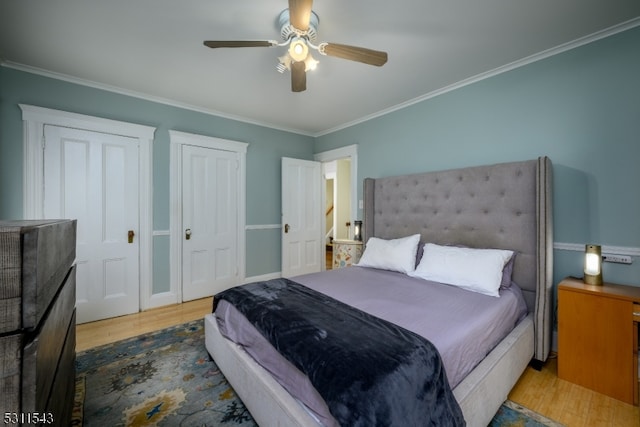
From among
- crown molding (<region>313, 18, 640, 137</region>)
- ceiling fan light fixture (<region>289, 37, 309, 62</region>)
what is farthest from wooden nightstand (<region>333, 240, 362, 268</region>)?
ceiling fan light fixture (<region>289, 37, 309, 62</region>)

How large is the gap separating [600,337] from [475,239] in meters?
1.02

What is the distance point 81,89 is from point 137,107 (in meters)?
0.49

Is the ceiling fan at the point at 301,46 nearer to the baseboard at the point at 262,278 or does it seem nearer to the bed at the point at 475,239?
the bed at the point at 475,239

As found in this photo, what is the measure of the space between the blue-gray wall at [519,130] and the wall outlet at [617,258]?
0.05m

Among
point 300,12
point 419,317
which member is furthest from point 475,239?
point 300,12

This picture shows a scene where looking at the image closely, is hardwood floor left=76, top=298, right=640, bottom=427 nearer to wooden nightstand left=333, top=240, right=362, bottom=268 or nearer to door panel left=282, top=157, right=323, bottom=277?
wooden nightstand left=333, top=240, right=362, bottom=268

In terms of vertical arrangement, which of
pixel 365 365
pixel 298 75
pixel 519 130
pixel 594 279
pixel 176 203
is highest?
pixel 298 75

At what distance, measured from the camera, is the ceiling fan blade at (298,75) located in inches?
74.4

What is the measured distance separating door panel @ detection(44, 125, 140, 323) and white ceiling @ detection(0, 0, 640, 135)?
68cm

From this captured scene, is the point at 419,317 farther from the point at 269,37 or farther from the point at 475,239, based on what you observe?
the point at 269,37

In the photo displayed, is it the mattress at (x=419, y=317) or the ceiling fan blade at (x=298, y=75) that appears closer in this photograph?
the mattress at (x=419, y=317)

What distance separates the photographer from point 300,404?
48.5 inches

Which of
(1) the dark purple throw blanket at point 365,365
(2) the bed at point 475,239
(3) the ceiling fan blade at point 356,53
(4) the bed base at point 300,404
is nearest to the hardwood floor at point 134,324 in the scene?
(2) the bed at point 475,239

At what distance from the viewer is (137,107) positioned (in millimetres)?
3125
